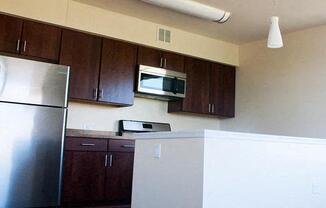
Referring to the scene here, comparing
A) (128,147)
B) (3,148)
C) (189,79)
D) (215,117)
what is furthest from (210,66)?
(3,148)

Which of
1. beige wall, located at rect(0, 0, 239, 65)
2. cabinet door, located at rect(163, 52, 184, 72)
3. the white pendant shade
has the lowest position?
the white pendant shade

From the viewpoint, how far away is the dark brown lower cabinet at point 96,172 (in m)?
3.77

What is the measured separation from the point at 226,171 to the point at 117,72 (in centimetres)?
242

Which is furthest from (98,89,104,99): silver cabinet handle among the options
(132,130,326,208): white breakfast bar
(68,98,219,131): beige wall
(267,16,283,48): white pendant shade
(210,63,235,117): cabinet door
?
(267,16,283,48): white pendant shade

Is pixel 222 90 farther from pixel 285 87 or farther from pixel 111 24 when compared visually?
pixel 111 24

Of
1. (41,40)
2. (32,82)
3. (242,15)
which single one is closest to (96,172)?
(32,82)

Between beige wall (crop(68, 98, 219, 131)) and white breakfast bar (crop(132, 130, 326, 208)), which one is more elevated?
beige wall (crop(68, 98, 219, 131))

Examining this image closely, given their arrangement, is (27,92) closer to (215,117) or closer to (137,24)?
→ (137,24)

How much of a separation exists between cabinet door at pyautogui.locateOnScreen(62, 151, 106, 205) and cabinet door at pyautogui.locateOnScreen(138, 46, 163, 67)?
131 cm

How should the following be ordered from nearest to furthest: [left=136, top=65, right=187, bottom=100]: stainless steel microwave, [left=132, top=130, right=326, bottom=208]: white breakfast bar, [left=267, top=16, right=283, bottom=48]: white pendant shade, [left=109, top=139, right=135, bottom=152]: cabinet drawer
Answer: [left=132, top=130, right=326, bottom=208]: white breakfast bar
[left=267, top=16, right=283, bottom=48]: white pendant shade
[left=109, top=139, right=135, bottom=152]: cabinet drawer
[left=136, top=65, right=187, bottom=100]: stainless steel microwave

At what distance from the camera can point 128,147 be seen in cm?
418

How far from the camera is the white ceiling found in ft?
12.3

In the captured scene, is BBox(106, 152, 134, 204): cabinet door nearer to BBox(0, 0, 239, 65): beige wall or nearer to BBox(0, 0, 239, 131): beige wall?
BBox(0, 0, 239, 131): beige wall

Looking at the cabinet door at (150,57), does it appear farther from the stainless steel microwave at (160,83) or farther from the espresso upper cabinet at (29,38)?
the espresso upper cabinet at (29,38)
